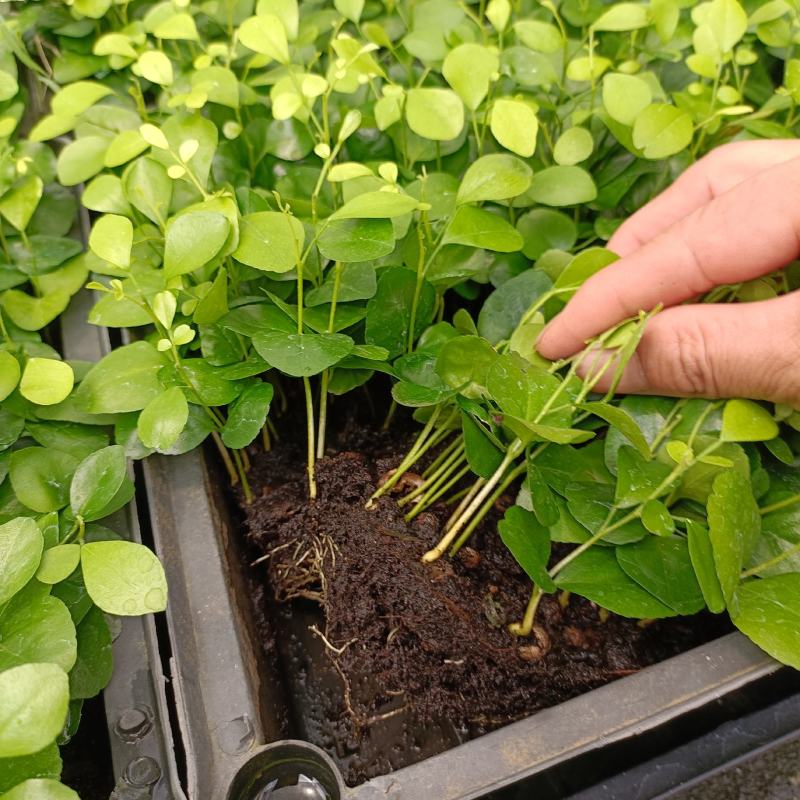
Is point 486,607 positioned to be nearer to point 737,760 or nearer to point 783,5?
point 737,760

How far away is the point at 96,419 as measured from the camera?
24.2 inches

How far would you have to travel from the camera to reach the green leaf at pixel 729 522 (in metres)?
0.49

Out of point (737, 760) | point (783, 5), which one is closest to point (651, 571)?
point (737, 760)

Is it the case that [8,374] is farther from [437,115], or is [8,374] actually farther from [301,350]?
[437,115]

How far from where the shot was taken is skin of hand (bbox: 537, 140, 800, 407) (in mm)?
507

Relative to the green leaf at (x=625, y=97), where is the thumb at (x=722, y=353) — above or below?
below

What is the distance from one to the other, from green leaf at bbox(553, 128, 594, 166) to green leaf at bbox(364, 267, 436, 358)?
0.23m

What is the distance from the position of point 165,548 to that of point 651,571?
0.41 metres

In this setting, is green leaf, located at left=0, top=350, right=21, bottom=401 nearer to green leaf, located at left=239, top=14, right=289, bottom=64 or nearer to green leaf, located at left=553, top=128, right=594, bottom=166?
green leaf, located at left=239, top=14, right=289, bottom=64

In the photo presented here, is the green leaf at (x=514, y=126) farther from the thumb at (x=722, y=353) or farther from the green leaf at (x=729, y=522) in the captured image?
the green leaf at (x=729, y=522)

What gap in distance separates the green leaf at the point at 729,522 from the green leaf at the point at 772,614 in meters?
0.02

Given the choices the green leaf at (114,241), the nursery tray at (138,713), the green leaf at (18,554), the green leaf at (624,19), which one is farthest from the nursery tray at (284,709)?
the green leaf at (624,19)

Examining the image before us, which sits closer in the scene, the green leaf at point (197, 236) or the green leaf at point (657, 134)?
the green leaf at point (197, 236)

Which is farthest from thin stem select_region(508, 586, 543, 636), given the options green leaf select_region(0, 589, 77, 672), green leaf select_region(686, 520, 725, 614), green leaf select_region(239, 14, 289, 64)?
green leaf select_region(239, 14, 289, 64)
